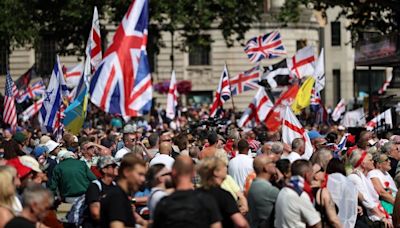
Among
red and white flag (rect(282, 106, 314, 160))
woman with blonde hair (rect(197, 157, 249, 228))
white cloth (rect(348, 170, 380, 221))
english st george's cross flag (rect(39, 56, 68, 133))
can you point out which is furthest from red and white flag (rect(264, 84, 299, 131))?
woman with blonde hair (rect(197, 157, 249, 228))

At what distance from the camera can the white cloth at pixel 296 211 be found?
11.3 metres

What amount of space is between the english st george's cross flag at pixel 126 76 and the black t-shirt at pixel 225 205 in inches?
249

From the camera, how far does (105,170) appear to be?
472 inches

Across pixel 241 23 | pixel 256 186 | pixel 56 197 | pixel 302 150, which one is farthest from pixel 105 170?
pixel 241 23

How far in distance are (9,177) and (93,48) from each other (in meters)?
10.2

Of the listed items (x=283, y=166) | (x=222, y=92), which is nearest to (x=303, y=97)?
(x=222, y=92)

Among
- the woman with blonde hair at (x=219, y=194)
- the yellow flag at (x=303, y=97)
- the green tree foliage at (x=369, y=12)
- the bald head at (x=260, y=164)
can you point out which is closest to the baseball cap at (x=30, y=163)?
the bald head at (x=260, y=164)

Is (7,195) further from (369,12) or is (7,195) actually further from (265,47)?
(369,12)

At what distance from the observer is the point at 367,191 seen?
14086 millimetres

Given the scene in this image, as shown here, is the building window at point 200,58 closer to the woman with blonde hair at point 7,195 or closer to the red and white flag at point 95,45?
the red and white flag at point 95,45

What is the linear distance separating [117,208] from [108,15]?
34.5 metres

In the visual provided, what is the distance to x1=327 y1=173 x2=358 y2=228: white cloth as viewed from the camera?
13.0m

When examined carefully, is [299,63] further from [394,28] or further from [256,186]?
[256,186]

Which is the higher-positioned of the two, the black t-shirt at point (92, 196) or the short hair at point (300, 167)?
the short hair at point (300, 167)
